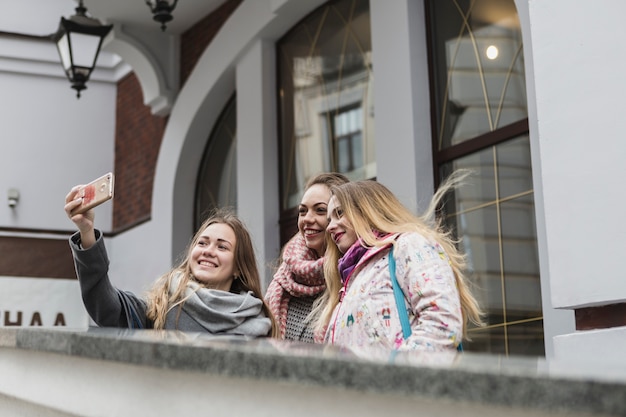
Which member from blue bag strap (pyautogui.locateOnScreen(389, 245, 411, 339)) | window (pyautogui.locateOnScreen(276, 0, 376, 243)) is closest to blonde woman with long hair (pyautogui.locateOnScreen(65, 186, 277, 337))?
blue bag strap (pyautogui.locateOnScreen(389, 245, 411, 339))

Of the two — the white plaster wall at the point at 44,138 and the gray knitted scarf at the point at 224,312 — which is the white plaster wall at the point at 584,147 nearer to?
the gray knitted scarf at the point at 224,312

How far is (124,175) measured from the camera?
1119 cm

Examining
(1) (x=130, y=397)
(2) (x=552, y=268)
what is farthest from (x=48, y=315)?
(1) (x=130, y=397)

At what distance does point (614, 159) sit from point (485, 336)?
2419 millimetres

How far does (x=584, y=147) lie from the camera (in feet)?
12.1

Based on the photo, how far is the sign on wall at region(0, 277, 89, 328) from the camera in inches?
340

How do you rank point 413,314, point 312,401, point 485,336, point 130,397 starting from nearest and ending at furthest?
point 312,401
point 130,397
point 413,314
point 485,336

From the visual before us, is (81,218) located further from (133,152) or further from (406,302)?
(133,152)

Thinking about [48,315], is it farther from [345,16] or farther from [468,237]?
[468,237]

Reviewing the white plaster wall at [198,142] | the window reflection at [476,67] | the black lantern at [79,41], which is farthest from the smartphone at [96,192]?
the black lantern at [79,41]

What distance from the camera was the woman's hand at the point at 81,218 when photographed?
2.92m

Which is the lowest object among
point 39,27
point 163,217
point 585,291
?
point 585,291

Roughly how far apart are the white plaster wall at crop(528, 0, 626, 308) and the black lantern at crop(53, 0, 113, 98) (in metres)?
5.66

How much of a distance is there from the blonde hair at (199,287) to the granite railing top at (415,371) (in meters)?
1.57
